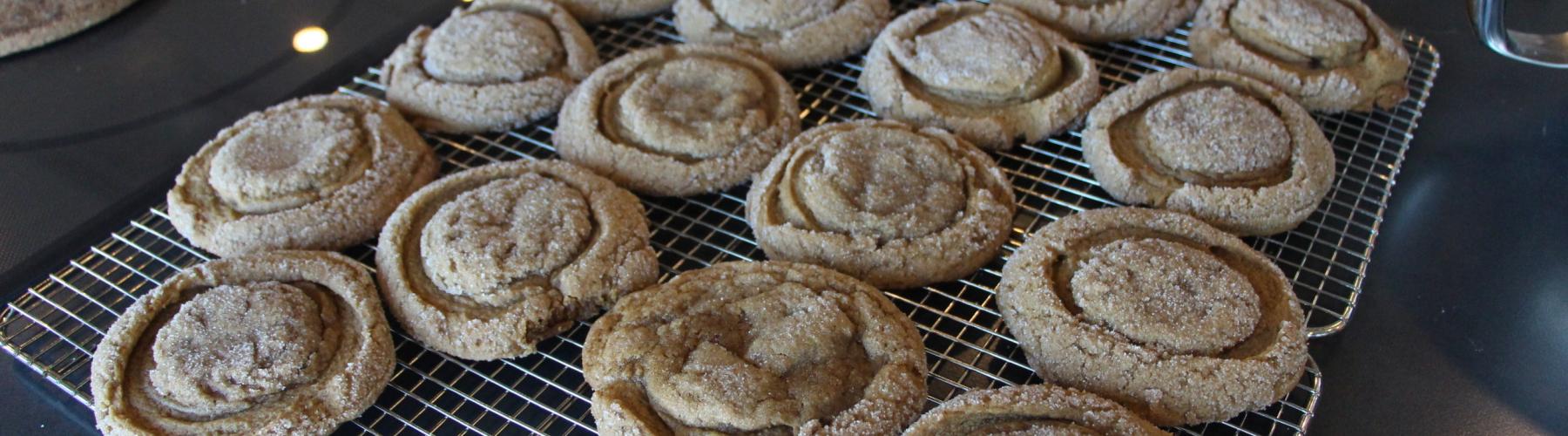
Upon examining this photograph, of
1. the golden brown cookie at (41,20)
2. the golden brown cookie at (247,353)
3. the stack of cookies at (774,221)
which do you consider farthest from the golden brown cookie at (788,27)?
the golden brown cookie at (41,20)

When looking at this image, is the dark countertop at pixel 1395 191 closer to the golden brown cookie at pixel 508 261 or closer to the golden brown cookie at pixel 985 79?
the golden brown cookie at pixel 508 261

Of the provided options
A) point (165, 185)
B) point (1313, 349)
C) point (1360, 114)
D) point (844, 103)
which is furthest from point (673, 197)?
point (1360, 114)

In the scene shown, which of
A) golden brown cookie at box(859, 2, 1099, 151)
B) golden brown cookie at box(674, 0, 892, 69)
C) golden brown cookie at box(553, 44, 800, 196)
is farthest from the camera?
golden brown cookie at box(674, 0, 892, 69)

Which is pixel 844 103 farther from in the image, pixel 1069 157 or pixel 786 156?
pixel 1069 157

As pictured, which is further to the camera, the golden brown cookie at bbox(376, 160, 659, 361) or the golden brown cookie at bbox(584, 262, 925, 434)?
the golden brown cookie at bbox(376, 160, 659, 361)

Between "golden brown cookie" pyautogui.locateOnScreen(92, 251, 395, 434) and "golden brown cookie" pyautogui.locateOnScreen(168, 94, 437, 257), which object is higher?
"golden brown cookie" pyautogui.locateOnScreen(168, 94, 437, 257)

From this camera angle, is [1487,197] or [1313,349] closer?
[1313,349]

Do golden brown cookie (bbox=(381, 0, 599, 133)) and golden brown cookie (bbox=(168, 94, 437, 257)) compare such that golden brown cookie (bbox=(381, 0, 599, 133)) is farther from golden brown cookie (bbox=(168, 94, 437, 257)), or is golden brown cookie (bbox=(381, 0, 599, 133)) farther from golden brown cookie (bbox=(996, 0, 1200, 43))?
golden brown cookie (bbox=(996, 0, 1200, 43))

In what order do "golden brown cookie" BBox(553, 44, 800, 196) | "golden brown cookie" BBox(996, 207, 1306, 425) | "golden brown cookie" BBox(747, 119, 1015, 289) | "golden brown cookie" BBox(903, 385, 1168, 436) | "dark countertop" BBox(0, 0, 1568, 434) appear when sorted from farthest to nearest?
"golden brown cookie" BBox(553, 44, 800, 196) → "golden brown cookie" BBox(747, 119, 1015, 289) → "dark countertop" BBox(0, 0, 1568, 434) → "golden brown cookie" BBox(996, 207, 1306, 425) → "golden brown cookie" BBox(903, 385, 1168, 436)

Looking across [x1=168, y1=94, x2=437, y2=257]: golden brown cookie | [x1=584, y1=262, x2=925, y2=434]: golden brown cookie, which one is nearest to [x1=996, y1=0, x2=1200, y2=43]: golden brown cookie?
[x1=584, y1=262, x2=925, y2=434]: golden brown cookie
